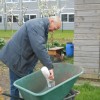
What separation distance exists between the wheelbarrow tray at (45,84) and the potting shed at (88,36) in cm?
303

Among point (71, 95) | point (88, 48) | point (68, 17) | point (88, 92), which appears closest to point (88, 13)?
point (88, 48)

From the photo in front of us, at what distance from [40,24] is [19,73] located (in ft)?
3.03

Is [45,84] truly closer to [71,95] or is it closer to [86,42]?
[71,95]

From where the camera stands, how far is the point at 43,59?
14.1 feet

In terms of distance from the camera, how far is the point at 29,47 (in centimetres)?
469

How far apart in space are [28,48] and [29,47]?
0.02 m

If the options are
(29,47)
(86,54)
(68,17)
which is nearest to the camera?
(29,47)

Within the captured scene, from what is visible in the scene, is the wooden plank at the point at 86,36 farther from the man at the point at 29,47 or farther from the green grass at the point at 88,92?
the man at the point at 29,47

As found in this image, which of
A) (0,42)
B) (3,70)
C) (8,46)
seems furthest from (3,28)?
(8,46)

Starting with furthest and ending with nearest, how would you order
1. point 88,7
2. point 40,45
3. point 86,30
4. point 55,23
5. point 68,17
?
point 68,17 < point 86,30 < point 88,7 < point 55,23 < point 40,45

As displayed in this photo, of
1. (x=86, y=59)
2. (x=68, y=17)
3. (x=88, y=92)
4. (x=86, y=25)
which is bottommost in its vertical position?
(x=68, y=17)

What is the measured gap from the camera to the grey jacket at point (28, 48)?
4.31 m

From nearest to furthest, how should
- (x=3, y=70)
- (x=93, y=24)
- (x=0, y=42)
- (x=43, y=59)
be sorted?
(x=43, y=59)
(x=93, y=24)
(x=3, y=70)
(x=0, y=42)

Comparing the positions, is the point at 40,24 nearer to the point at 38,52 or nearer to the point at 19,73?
the point at 38,52
